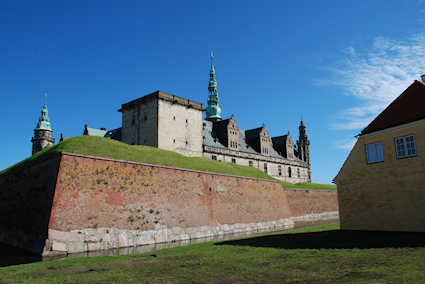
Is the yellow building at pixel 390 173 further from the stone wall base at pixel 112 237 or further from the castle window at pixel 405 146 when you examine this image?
the stone wall base at pixel 112 237

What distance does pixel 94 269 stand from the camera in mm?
10680

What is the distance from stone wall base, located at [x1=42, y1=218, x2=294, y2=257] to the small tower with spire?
6355 centimetres

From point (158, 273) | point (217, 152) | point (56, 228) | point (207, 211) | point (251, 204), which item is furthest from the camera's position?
point (217, 152)

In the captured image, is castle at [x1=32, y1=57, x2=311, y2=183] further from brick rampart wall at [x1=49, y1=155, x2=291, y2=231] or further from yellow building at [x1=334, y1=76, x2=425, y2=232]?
yellow building at [x1=334, y1=76, x2=425, y2=232]

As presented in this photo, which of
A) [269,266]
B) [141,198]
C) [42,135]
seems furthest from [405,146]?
[42,135]

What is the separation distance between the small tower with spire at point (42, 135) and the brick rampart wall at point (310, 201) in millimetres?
60792

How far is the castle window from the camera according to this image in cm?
1598

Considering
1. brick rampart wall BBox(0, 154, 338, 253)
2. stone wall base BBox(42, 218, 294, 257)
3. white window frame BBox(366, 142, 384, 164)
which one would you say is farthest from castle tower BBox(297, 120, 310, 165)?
white window frame BBox(366, 142, 384, 164)

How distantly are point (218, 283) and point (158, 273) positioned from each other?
8.06ft

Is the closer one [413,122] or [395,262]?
[395,262]

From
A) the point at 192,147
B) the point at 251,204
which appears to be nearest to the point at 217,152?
the point at 192,147

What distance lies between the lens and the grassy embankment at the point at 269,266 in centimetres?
782

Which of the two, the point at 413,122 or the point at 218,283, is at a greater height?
the point at 413,122

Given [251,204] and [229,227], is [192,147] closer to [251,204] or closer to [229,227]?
[251,204]
